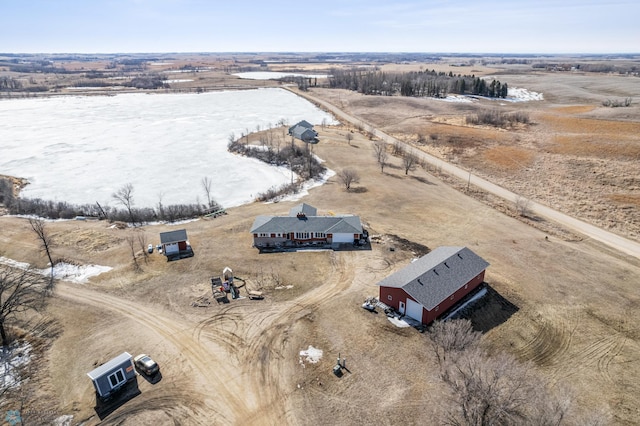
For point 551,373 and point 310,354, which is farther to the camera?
point 310,354

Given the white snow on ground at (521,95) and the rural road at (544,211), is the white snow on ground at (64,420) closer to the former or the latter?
the rural road at (544,211)

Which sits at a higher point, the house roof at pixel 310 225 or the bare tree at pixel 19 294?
the house roof at pixel 310 225

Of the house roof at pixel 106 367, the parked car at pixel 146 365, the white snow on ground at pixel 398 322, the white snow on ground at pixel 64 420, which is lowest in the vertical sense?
the white snow on ground at pixel 64 420

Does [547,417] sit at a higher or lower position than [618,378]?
higher

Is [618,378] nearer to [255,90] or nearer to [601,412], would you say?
[601,412]

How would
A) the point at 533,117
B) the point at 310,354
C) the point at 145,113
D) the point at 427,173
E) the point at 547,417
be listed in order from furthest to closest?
1. the point at 145,113
2. the point at 533,117
3. the point at 427,173
4. the point at 310,354
5. the point at 547,417

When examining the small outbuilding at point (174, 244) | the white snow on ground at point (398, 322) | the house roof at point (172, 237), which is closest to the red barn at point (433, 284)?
the white snow on ground at point (398, 322)

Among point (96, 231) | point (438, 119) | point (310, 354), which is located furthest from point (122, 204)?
point (438, 119)
